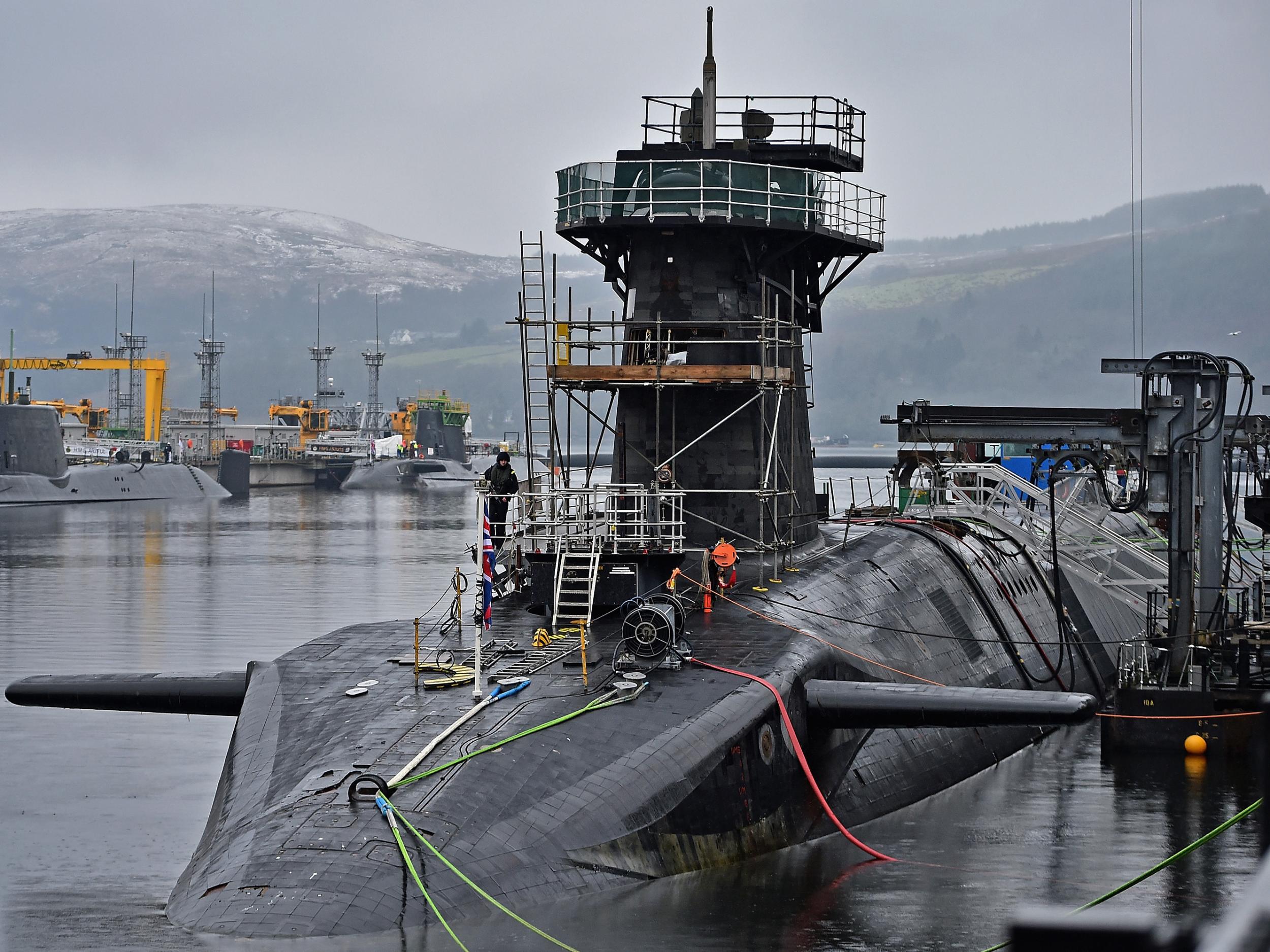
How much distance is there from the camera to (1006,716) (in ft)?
46.1

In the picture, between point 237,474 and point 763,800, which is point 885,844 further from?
point 237,474

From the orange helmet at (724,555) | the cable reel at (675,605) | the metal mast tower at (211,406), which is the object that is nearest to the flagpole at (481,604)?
the cable reel at (675,605)

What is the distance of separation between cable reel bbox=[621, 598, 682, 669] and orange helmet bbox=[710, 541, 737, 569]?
3.64 m

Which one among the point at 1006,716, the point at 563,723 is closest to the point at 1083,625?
the point at 1006,716

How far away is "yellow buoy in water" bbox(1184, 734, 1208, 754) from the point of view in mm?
22891

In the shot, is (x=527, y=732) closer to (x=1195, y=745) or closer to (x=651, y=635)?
(x=651, y=635)

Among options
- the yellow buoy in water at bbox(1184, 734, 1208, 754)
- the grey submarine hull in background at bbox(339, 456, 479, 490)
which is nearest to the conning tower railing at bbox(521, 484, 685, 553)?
the yellow buoy in water at bbox(1184, 734, 1208, 754)

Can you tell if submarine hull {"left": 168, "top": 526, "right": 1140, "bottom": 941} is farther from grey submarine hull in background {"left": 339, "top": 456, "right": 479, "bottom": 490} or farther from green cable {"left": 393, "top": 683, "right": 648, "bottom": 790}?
grey submarine hull in background {"left": 339, "top": 456, "right": 479, "bottom": 490}

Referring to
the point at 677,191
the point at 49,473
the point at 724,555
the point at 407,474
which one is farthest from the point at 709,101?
the point at 407,474

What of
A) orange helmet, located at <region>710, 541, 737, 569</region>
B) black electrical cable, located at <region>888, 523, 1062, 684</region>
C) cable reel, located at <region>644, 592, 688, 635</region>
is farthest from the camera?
black electrical cable, located at <region>888, 523, 1062, 684</region>

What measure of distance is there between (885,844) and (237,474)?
399ft

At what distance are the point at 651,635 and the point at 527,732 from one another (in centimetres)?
264

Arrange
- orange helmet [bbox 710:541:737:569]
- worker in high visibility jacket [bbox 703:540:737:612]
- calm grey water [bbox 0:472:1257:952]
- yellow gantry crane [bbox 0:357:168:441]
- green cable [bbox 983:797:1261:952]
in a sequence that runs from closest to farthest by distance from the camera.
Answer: green cable [bbox 983:797:1261:952] < calm grey water [bbox 0:472:1257:952] < worker in high visibility jacket [bbox 703:540:737:612] < orange helmet [bbox 710:541:737:569] < yellow gantry crane [bbox 0:357:168:441]

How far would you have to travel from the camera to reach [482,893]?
36.8 feet
